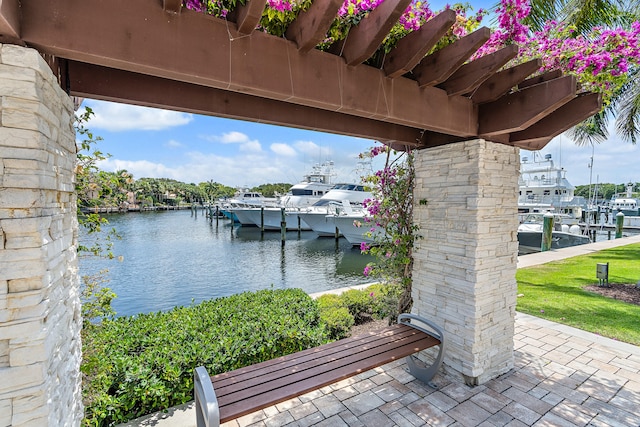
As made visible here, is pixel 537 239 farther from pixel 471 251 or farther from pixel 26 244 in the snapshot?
pixel 26 244

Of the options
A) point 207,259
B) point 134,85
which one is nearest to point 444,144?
point 134,85

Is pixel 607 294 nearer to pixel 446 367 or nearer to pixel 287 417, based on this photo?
pixel 446 367

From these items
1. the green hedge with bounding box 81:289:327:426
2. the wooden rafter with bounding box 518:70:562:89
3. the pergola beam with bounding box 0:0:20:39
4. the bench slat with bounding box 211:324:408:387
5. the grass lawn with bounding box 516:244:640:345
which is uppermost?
the wooden rafter with bounding box 518:70:562:89

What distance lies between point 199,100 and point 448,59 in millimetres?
1709

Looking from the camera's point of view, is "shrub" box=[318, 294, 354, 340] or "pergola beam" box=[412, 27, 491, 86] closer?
"pergola beam" box=[412, 27, 491, 86]

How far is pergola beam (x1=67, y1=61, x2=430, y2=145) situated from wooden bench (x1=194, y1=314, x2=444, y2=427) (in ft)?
5.95

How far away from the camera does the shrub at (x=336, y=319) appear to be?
4.22 m

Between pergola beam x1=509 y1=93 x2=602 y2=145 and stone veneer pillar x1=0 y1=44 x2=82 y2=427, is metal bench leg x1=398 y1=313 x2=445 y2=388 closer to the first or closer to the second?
pergola beam x1=509 y1=93 x2=602 y2=145

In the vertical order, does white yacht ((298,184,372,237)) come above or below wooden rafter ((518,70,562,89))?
below

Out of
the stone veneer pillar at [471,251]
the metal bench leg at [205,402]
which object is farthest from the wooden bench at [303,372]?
the stone veneer pillar at [471,251]

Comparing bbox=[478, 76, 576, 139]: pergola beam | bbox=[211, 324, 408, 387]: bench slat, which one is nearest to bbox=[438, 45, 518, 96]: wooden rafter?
bbox=[478, 76, 576, 139]: pergola beam

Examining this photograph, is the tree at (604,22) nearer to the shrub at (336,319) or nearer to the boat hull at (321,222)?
the shrub at (336,319)

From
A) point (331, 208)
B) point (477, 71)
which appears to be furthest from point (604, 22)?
point (331, 208)

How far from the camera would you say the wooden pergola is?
4.54ft
